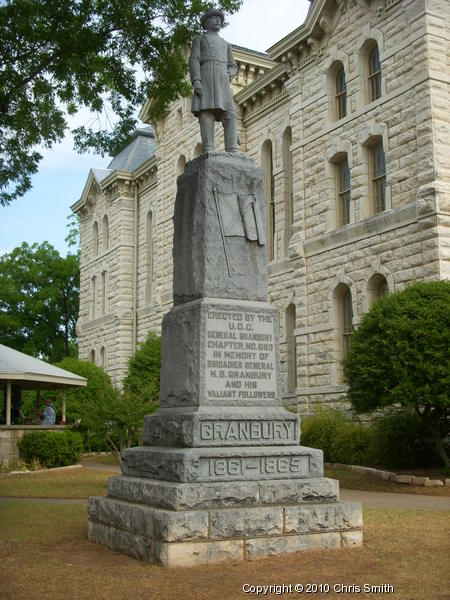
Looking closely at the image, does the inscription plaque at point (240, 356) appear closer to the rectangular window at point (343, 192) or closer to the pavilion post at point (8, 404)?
the rectangular window at point (343, 192)

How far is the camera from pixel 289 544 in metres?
7.25

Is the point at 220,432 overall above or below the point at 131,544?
above

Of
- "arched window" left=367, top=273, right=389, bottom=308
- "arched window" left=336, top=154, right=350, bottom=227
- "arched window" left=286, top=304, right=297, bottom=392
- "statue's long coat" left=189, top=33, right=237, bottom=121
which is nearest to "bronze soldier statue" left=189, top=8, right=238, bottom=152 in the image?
"statue's long coat" left=189, top=33, right=237, bottom=121

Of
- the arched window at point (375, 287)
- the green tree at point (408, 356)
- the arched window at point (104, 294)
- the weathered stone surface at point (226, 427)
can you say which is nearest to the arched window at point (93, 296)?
the arched window at point (104, 294)

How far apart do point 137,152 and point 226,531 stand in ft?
124

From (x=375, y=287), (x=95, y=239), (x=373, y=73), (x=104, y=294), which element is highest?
(x=95, y=239)

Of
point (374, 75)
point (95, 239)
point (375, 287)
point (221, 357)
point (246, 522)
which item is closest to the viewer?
point (246, 522)

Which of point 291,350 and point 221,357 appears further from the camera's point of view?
point 291,350

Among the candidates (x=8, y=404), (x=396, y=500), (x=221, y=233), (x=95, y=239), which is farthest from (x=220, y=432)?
(x=95, y=239)

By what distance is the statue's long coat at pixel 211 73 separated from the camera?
9.27 m

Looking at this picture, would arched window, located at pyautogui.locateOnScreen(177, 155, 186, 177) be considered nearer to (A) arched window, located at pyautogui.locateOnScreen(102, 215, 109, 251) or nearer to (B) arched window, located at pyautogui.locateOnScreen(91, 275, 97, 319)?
(A) arched window, located at pyautogui.locateOnScreen(102, 215, 109, 251)

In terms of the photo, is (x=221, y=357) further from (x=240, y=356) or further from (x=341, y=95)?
(x=341, y=95)

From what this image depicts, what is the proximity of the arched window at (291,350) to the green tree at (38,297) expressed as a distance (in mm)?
34252

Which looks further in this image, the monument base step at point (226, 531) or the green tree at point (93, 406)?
the green tree at point (93, 406)
